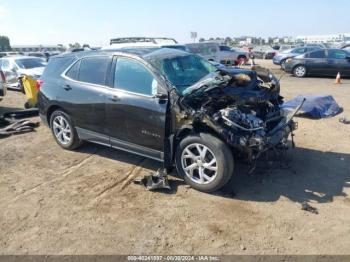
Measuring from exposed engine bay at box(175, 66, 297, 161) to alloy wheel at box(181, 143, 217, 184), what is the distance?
1.01 feet

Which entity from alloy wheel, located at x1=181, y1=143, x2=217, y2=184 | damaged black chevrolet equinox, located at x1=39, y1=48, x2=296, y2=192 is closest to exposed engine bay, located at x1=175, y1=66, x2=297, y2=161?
damaged black chevrolet equinox, located at x1=39, y1=48, x2=296, y2=192

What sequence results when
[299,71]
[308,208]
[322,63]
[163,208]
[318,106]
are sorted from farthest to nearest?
[299,71] → [322,63] → [318,106] → [163,208] → [308,208]

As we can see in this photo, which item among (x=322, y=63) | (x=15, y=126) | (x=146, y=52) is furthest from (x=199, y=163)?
(x=322, y=63)

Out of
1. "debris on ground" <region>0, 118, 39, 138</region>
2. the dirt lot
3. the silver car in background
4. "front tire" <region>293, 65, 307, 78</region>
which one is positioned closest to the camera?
the dirt lot

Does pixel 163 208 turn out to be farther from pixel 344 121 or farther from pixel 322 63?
pixel 322 63

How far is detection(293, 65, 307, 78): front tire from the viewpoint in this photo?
17.3 meters

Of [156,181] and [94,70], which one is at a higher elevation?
[94,70]

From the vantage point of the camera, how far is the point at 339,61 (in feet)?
53.2

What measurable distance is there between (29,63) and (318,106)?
36.6 feet

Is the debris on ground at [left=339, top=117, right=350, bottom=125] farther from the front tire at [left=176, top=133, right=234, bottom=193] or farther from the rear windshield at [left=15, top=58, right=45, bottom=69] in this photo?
the rear windshield at [left=15, top=58, right=45, bottom=69]

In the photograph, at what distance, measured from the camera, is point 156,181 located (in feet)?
15.9

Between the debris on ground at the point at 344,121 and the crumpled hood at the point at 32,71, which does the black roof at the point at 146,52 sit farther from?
the crumpled hood at the point at 32,71

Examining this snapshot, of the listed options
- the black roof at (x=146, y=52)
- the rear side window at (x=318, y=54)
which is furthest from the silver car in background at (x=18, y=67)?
the rear side window at (x=318, y=54)

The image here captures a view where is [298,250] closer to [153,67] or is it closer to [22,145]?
[153,67]
